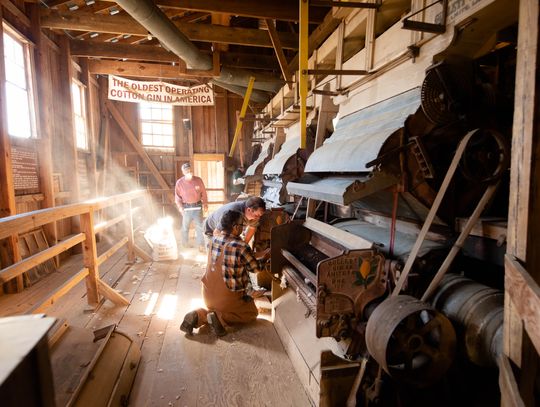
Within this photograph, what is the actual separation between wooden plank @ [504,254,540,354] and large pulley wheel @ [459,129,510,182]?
762 mm

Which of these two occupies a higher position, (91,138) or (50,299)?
(91,138)

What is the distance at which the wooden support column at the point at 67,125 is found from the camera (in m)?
6.51

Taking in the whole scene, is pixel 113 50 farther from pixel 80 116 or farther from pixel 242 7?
pixel 242 7

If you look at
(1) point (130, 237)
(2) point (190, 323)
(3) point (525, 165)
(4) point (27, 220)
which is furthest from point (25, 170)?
(3) point (525, 165)

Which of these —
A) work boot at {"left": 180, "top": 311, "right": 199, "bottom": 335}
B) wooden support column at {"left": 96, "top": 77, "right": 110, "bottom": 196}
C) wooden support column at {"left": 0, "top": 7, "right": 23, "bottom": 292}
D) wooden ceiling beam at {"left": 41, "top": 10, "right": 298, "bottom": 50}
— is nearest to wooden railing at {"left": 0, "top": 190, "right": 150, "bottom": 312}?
wooden support column at {"left": 0, "top": 7, "right": 23, "bottom": 292}

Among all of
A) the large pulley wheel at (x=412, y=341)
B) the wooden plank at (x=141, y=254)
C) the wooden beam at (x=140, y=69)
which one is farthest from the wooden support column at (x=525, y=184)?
the wooden beam at (x=140, y=69)

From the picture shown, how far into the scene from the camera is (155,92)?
23.8 ft

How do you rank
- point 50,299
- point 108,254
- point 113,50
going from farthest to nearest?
point 113,50 < point 108,254 < point 50,299

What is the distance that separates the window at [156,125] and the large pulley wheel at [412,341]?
9828 millimetres

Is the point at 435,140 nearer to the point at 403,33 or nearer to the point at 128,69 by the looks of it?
the point at 403,33

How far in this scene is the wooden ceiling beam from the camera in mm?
5402

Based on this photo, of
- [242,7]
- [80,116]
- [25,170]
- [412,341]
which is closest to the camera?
[412,341]

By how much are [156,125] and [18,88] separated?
16.9 ft

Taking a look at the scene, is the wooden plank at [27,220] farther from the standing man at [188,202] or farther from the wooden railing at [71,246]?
the standing man at [188,202]
